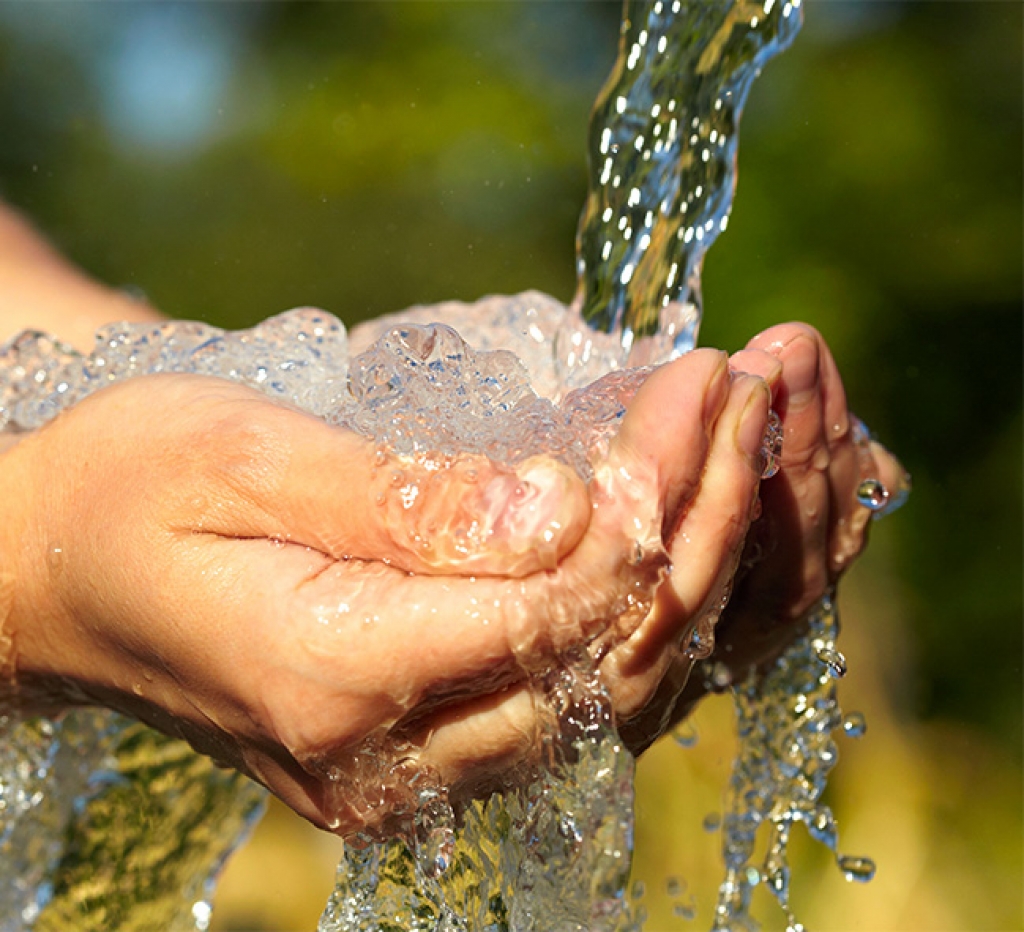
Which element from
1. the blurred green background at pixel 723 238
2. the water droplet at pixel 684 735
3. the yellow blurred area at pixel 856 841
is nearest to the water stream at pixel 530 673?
the water droplet at pixel 684 735

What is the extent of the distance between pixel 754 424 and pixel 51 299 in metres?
0.92

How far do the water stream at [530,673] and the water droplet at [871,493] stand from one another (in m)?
0.08

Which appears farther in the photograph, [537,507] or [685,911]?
[685,911]

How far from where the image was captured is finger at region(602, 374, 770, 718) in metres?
0.63

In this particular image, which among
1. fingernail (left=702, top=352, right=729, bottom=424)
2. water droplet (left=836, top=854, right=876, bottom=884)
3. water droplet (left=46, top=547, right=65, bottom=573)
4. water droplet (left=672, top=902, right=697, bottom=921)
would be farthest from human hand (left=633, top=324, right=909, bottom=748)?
water droplet (left=672, top=902, right=697, bottom=921)

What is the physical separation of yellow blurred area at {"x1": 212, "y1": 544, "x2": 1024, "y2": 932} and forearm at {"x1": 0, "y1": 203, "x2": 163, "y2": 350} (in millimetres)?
1130

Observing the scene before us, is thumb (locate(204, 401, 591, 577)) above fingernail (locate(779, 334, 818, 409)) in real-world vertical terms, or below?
below

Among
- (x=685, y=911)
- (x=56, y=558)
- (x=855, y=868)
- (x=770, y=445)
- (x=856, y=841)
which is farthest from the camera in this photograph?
(x=856, y=841)

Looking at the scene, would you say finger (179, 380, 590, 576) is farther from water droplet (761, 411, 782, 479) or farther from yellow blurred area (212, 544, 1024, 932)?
yellow blurred area (212, 544, 1024, 932)

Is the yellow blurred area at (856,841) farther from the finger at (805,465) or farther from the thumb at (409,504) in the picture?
the thumb at (409,504)

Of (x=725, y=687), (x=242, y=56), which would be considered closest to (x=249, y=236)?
(x=725, y=687)

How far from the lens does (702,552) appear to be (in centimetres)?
64

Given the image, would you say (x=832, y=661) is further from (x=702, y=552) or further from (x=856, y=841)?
(x=856, y=841)

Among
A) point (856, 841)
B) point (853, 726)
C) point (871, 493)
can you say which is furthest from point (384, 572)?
point (856, 841)
